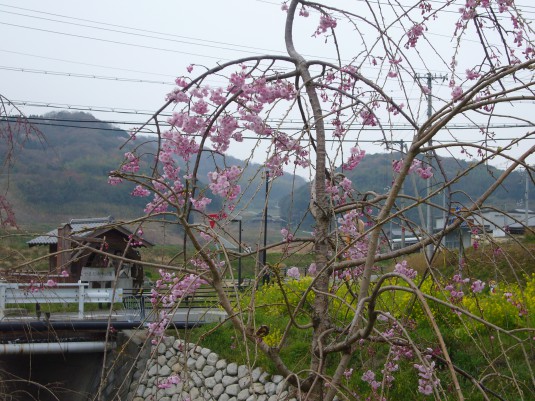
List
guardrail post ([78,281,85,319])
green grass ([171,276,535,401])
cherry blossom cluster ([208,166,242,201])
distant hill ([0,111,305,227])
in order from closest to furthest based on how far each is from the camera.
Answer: cherry blossom cluster ([208,166,242,201]), green grass ([171,276,535,401]), guardrail post ([78,281,85,319]), distant hill ([0,111,305,227])

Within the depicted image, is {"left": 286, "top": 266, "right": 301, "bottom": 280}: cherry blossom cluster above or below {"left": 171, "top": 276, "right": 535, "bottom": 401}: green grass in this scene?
above

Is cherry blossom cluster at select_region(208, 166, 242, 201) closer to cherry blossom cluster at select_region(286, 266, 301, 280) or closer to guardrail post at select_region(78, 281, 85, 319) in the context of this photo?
cherry blossom cluster at select_region(286, 266, 301, 280)

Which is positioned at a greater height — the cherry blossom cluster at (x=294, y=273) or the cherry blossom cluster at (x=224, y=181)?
the cherry blossom cluster at (x=224, y=181)

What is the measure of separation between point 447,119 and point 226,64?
1.28 meters

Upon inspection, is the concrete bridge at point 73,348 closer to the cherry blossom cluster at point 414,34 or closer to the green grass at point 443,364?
the green grass at point 443,364

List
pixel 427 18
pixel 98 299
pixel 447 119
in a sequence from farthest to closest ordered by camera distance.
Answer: pixel 98 299
pixel 427 18
pixel 447 119

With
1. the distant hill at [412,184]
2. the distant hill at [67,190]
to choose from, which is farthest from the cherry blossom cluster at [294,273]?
the distant hill at [67,190]

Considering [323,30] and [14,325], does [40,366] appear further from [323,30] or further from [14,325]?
[323,30]

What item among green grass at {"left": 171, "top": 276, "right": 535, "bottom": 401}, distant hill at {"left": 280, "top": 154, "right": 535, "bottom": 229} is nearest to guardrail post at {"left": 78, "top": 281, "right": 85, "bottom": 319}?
green grass at {"left": 171, "top": 276, "right": 535, "bottom": 401}

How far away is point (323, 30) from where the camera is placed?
140 inches

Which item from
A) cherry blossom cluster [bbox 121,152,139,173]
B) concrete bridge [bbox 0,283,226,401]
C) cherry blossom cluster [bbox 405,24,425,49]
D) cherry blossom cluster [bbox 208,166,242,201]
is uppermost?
cherry blossom cluster [bbox 405,24,425,49]

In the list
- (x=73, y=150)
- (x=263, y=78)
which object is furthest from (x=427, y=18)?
(x=73, y=150)

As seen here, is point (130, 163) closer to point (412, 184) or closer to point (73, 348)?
point (412, 184)

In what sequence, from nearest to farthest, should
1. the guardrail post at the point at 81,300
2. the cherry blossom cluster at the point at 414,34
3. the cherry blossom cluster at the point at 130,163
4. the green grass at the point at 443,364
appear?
the cherry blossom cluster at the point at 130,163 < the cherry blossom cluster at the point at 414,34 < the green grass at the point at 443,364 < the guardrail post at the point at 81,300
